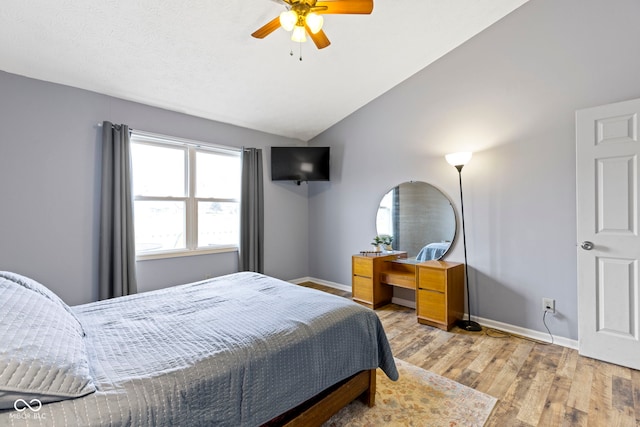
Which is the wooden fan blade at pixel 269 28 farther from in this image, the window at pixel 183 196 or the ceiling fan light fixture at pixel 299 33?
the window at pixel 183 196

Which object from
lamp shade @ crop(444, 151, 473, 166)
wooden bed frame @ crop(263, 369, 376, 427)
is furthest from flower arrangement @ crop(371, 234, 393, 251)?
wooden bed frame @ crop(263, 369, 376, 427)

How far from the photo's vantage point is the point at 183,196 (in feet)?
12.2

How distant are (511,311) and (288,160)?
3428mm

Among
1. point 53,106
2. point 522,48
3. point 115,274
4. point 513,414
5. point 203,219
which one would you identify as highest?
point 522,48

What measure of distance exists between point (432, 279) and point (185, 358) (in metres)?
2.58

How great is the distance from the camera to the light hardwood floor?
173cm

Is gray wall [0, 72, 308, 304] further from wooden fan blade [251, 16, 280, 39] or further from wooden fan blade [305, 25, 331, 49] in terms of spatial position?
wooden fan blade [305, 25, 331, 49]

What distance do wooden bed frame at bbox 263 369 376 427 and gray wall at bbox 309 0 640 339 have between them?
199 cm

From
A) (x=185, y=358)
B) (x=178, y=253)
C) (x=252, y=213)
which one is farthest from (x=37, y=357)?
(x=252, y=213)

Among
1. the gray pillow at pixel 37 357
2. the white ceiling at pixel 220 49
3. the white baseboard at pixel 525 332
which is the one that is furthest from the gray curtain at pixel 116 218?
the white baseboard at pixel 525 332

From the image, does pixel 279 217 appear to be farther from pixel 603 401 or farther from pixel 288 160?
pixel 603 401

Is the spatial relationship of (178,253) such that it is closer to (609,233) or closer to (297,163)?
(297,163)

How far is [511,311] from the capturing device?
297 cm

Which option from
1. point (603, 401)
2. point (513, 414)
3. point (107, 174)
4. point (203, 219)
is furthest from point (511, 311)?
point (107, 174)
